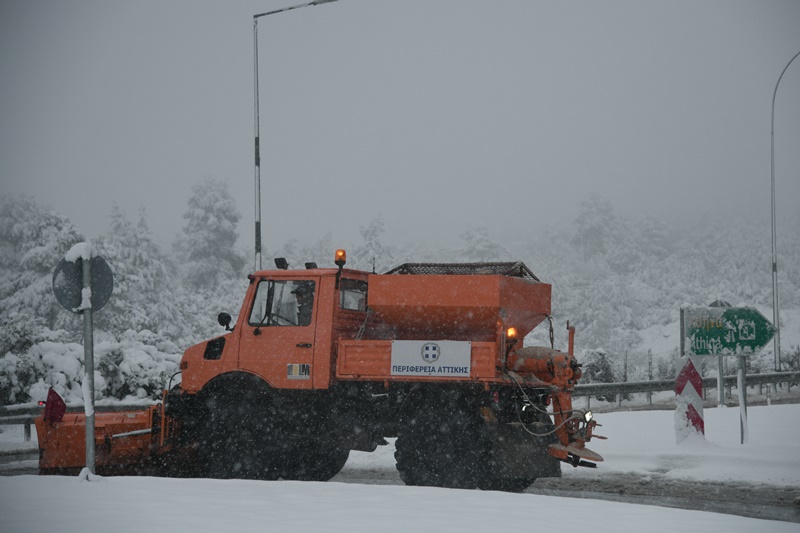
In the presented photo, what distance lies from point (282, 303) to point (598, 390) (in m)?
13.5

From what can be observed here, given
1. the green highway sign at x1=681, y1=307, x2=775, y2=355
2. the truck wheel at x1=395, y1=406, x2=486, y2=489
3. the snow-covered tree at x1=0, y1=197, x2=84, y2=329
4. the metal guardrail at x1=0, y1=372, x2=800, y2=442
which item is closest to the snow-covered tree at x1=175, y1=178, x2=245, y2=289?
the snow-covered tree at x1=0, y1=197, x2=84, y2=329

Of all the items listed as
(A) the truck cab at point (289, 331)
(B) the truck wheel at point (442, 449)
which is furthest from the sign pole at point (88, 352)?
(B) the truck wheel at point (442, 449)

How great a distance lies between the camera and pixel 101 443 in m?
11.9

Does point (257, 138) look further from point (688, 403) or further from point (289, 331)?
point (688, 403)

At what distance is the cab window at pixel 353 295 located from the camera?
458 inches

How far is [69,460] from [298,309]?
329 cm

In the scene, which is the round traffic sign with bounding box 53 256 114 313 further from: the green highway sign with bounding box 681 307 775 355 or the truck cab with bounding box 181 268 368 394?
the green highway sign with bounding box 681 307 775 355

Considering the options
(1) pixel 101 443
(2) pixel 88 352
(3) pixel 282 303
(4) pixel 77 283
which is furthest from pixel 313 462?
(4) pixel 77 283

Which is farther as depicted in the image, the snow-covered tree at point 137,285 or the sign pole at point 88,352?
the snow-covered tree at point 137,285

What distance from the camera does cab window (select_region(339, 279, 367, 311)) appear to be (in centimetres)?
1162

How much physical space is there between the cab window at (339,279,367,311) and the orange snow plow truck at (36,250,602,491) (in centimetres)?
2

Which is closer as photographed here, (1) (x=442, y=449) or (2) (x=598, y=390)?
(1) (x=442, y=449)

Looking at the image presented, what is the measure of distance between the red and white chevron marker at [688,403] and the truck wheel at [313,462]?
4998 mm

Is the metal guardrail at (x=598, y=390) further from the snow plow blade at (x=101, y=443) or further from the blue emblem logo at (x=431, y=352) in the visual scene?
the blue emblem logo at (x=431, y=352)
